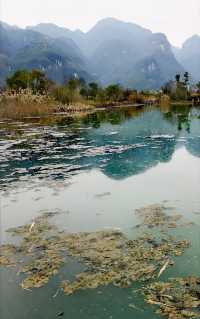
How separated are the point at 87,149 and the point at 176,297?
664 inches

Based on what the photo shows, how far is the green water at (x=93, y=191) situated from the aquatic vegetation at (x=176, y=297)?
0.23 metres

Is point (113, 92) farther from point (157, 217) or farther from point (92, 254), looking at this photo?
point (92, 254)

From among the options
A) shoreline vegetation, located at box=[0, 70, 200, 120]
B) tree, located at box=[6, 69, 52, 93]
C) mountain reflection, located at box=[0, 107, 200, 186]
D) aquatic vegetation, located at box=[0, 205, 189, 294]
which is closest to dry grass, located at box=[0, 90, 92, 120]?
shoreline vegetation, located at box=[0, 70, 200, 120]

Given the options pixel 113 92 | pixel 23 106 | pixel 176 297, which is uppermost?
pixel 113 92

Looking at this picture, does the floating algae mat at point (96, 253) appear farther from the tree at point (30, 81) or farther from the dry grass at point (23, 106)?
the tree at point (30, 81)

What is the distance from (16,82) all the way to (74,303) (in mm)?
73841

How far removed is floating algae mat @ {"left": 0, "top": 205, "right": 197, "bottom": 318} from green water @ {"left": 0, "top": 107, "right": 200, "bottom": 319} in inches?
9.7

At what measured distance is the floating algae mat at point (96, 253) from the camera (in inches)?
310

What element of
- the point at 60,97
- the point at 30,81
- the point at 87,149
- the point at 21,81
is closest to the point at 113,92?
the point at 30,81

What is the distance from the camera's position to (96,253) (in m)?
9.06

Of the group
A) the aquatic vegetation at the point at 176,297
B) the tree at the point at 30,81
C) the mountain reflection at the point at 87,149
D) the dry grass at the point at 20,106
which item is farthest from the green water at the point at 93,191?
the tree at the point at 30,81

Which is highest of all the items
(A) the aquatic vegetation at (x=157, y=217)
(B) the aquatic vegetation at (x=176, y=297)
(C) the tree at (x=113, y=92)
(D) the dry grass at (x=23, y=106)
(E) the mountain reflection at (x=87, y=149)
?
(C) the tree at (x=113, y=92)

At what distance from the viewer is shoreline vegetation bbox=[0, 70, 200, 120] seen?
49219 millimetres

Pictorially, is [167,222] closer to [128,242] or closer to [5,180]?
[128,242]
